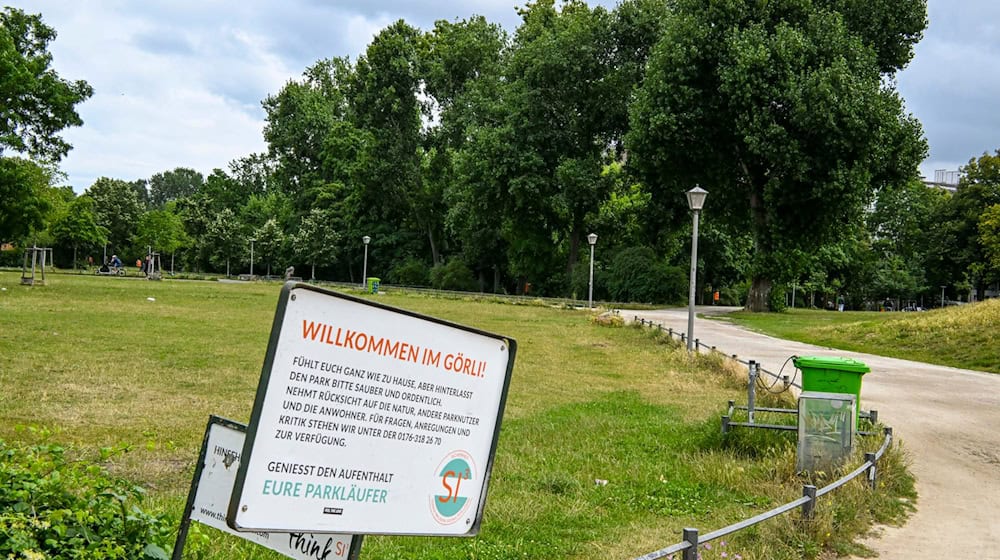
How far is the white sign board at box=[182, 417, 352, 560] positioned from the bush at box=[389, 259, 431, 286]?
59357mm

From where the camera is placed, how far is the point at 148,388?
11.5 meters

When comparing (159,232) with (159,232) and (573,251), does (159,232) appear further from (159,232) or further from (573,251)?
(573,251)

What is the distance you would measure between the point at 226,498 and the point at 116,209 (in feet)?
317

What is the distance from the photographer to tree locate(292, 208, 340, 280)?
70.0 meters

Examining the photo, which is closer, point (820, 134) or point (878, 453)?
point (878, 453)

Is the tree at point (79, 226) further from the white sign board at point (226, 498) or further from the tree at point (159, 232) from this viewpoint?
the white sign board at point (226, 498)

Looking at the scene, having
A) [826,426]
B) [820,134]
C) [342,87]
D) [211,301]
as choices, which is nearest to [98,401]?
[826,426]

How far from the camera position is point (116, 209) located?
295ft

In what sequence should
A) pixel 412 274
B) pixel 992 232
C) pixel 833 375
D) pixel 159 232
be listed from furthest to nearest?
1. pixel 159 232
2. pixel 412 274
3. pixel 992 232
4. pixel 833 375

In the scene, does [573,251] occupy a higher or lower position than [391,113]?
lower

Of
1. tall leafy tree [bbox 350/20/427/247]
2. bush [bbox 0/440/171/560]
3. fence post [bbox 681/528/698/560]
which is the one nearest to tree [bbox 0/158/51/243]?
tall leafy tree [bbox 350/20/427/247]

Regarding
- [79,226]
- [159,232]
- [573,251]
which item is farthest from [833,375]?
[159,232]

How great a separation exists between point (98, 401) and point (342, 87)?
238ft

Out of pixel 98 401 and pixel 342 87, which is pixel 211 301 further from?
pixel 342 87
